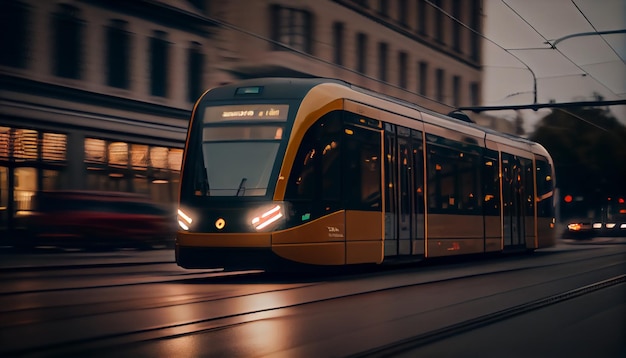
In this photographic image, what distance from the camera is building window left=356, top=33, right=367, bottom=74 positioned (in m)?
32.9

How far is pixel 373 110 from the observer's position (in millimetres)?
17188

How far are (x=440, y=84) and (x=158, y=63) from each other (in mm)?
11250

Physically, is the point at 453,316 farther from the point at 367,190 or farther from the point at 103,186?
the point at 103,186

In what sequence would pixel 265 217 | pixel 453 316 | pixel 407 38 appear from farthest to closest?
pixel 407 38
pixel 265 217
pixel 453 316

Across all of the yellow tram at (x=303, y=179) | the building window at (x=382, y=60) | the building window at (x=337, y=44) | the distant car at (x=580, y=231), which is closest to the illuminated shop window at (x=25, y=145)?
the building window at (x=337, y=44)

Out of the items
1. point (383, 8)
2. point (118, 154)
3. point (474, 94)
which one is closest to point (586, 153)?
point (474, 94)

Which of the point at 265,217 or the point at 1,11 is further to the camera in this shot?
the point at 1,11

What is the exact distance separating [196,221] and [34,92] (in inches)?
618

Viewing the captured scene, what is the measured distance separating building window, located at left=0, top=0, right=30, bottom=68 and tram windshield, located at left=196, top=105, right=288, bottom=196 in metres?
14.6

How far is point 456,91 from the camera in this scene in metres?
40.6

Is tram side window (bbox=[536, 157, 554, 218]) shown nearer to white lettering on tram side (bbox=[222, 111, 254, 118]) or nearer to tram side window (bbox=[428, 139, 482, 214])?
tram side window (bbox=[428, 139, 482, 214])

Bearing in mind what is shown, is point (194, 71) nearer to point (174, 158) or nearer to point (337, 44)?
point (174, 158)

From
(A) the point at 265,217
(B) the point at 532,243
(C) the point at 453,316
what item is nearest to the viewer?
(C) the point at 453,316

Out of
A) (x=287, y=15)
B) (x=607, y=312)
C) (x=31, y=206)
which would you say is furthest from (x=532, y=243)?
(x=607, y=312)
